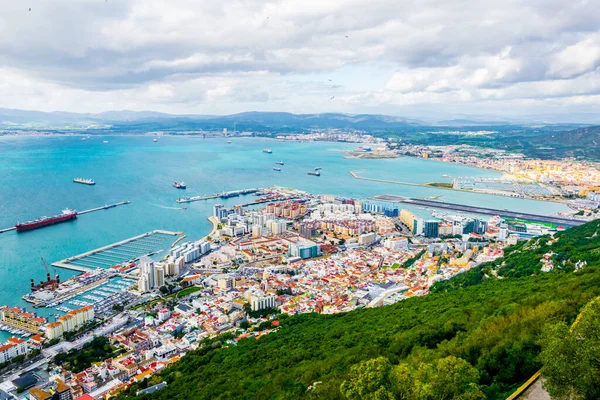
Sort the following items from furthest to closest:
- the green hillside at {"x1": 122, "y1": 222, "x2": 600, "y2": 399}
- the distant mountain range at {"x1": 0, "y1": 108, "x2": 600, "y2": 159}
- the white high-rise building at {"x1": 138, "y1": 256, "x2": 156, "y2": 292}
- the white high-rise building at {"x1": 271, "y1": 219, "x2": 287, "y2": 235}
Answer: the distant mountain range at {"x1": 0, "y1": 108, "x2": 600, "y2": 159}
the white high-rise building at {"x1": 271, "y1": 219, "x2": 287, "y2": 235}
the white high-rise building at {"x1": 138, "y1": 256, "x2": 156, "y2": 292}
the green hillside at {"x1": 122, "y1": 222, "x2": 600, "y2": 399}

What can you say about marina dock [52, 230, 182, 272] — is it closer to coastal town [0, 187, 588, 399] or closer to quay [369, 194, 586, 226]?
coastal town [0, 187, 588, 399]

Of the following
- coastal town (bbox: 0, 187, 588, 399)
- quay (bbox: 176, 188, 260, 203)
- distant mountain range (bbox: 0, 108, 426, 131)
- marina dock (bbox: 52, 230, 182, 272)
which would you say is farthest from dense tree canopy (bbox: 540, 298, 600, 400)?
distant mountain range (bbox: 0, 108, 426, 131)

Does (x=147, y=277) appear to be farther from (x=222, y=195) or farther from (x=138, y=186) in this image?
(x=138, y=186)

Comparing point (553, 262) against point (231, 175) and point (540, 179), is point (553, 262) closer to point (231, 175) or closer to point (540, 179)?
point (540, 179)

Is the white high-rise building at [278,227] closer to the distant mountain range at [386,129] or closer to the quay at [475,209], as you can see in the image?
the quay at [475,209]

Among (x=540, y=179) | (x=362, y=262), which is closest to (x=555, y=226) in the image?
(x=362, y=262)

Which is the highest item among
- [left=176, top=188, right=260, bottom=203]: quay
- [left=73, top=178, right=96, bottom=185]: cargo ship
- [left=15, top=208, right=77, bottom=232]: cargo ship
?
[left=73, top=178, right=96, bottom=185]: cargo ship

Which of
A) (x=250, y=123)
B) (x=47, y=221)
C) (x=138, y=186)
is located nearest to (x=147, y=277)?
(x=47, y=221)
